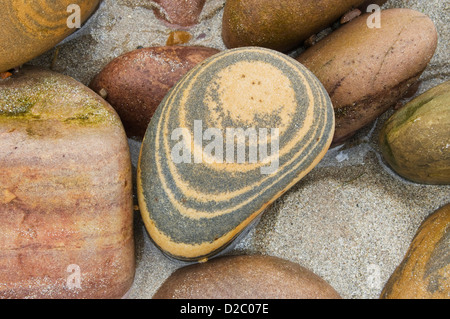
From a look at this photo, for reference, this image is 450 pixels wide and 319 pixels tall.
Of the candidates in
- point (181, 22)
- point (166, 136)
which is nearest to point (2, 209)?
point (166, 136)

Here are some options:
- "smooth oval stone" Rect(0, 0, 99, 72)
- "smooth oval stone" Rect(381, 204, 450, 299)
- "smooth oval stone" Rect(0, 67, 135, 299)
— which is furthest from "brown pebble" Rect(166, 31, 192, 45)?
"smooth oval stone" Rect(381, 204, 450, 299)

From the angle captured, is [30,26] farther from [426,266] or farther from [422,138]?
[426,266]

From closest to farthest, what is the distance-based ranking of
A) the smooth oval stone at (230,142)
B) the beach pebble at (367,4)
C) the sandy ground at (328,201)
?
1. the smooth oval stone at (230,142)
2. the sandy ground at (328,201)
3. the beach pebble at (367,4)

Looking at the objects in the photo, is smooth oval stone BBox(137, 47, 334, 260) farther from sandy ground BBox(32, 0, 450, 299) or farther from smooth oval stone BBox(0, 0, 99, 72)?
smooth oval stone BBox(0, 0, 99, 72)

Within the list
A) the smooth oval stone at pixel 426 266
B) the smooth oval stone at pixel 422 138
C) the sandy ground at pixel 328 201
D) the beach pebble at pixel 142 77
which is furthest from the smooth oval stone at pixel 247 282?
the beach pebble at pixel 142 77

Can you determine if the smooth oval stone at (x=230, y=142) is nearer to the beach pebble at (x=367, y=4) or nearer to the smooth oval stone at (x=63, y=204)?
the smooth oval stone at (x=63, y=204)
